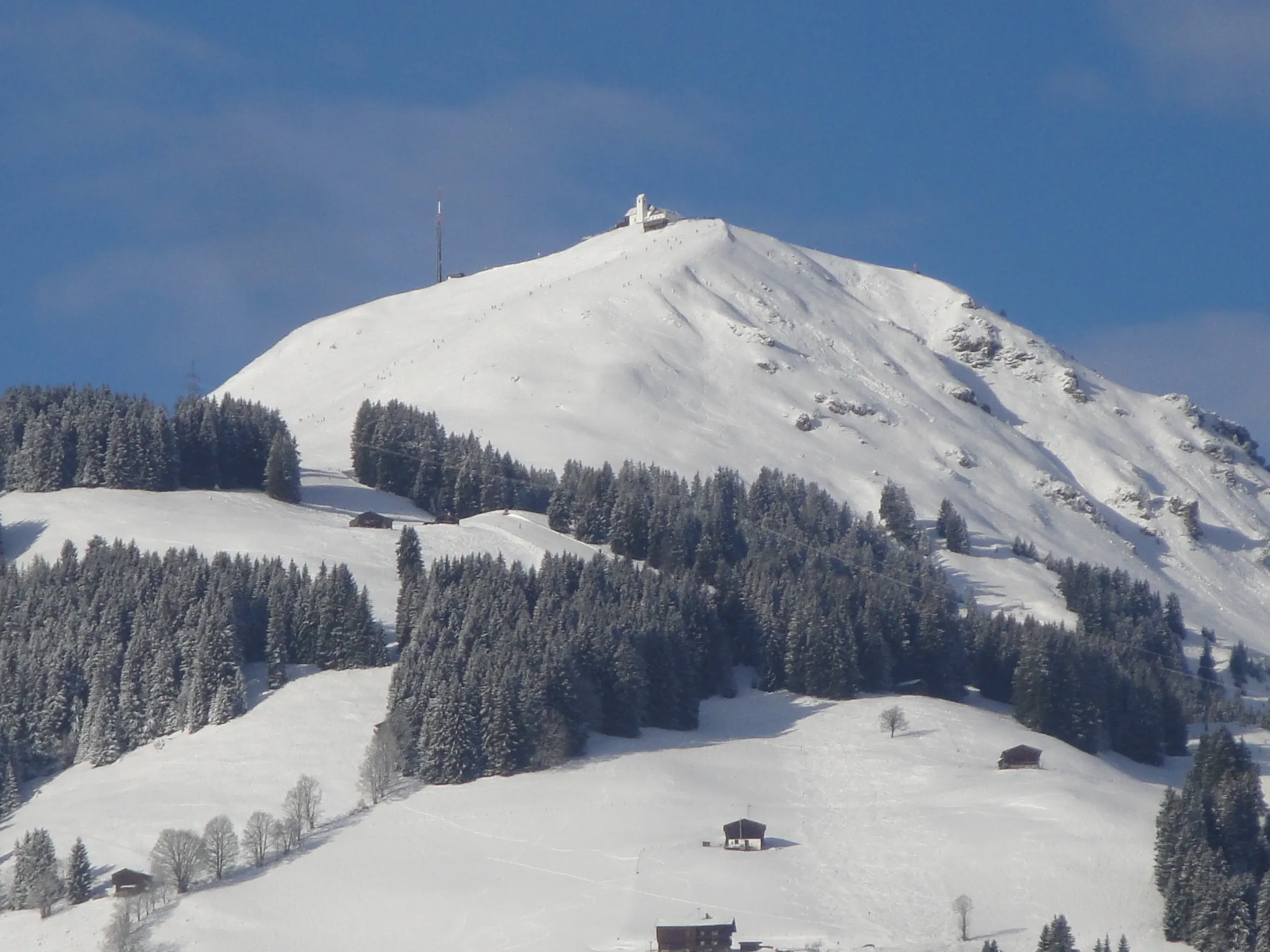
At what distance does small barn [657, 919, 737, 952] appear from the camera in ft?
202

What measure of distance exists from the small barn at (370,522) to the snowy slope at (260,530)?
3.02 feet

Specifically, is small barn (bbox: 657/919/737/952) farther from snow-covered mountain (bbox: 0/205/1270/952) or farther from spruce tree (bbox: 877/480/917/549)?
spruce tree (bbox: 877/480/917/549)

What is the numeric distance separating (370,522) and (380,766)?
139 feet

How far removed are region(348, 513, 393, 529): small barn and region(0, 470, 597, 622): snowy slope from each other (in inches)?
36.3

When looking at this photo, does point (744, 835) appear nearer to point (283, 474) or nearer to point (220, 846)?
point (220, 846)

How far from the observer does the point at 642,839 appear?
243 ft

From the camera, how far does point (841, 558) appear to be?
4877 inches

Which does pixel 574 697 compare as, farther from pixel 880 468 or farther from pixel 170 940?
Result: pixel 880 468

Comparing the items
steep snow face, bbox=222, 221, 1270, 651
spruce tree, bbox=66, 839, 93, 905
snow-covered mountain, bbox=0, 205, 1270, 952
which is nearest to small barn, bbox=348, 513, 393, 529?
snow-covered mountain, bbox=0, 205, 1270, 952

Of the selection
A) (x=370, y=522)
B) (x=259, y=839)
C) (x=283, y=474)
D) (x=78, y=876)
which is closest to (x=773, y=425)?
(x=283, y=474)

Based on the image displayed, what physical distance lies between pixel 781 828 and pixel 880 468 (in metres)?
93.0

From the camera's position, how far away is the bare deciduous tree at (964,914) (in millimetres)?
66062

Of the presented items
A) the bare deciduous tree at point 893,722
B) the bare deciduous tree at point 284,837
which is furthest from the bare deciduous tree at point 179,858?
the bare deciduous tree at point 893,722

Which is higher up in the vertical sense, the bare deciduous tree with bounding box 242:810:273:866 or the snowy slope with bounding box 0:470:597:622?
the snowy slope with bounding box 0:470:597:622
